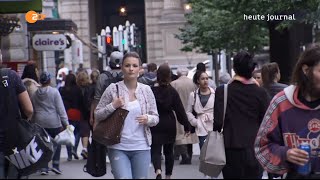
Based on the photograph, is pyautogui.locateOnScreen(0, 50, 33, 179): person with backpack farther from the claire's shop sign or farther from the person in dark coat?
the claire's shop sign

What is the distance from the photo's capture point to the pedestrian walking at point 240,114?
718 centimetres

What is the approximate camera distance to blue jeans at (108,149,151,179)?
734cm

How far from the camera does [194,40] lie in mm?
33406

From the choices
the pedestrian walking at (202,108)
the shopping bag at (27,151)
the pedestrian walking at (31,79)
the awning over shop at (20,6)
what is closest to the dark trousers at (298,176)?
the shopping bag at (27,151)

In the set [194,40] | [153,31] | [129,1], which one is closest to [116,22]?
[129,1]

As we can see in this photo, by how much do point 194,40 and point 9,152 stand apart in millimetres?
26116

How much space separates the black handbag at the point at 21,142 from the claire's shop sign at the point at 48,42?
51.7ft

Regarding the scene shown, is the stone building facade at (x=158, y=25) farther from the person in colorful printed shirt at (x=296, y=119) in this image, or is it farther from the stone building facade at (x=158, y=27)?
the person in colorful printed shirt at (x=296, y=119)

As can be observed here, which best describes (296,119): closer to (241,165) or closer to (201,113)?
(241,165)

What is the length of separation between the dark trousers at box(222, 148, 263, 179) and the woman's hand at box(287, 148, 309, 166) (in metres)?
2.53

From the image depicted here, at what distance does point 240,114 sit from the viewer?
7.29 metres

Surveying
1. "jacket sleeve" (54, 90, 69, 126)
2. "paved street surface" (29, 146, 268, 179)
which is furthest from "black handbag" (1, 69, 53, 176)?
"jacket sleeve" (54, 90, 69, 126)

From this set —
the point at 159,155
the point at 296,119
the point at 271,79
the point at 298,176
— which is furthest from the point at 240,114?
the point at 159,155

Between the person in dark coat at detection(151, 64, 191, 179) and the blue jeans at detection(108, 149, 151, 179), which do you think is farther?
the person in dark coat at detection(151, 64, 191, 179)
